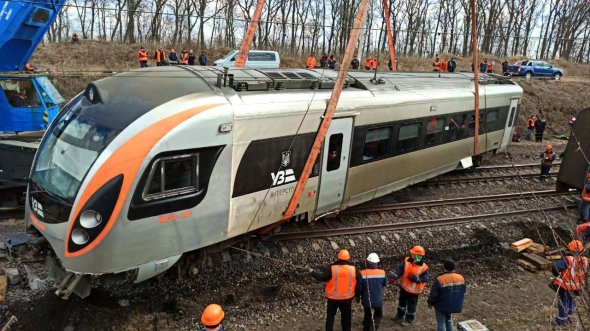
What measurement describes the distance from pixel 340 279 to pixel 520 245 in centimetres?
555

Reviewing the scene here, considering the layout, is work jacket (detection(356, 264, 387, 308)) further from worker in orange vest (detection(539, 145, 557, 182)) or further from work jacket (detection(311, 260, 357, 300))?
worker in orange vest (detection(539, 145, 557, 182))

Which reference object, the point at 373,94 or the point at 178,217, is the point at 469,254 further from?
the point at 178,217

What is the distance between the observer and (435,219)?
10.5 meters

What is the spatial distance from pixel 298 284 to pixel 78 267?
3511 millimetres

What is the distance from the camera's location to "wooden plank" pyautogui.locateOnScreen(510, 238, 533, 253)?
9426 millimetres

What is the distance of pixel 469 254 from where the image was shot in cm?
923

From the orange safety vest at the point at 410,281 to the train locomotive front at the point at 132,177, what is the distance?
9.01ft

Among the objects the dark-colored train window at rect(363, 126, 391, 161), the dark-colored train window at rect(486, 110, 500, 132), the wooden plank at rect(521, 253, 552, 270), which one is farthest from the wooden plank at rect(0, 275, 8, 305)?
the dark-colored train window at rect(486, 110, 500, 132)

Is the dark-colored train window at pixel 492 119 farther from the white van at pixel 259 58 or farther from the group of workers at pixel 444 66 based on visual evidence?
the white van at pixel 259 58

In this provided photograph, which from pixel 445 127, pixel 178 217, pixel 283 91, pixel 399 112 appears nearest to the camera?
pixel 178 217

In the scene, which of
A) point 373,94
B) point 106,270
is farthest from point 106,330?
point 373,94

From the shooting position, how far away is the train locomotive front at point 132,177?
5332mm

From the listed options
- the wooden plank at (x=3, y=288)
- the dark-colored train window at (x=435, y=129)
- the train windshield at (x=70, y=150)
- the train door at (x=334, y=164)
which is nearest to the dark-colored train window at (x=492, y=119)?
the dark-colored train window at (x=435, y=129)

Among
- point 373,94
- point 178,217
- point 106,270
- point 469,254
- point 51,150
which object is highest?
point 373,94
